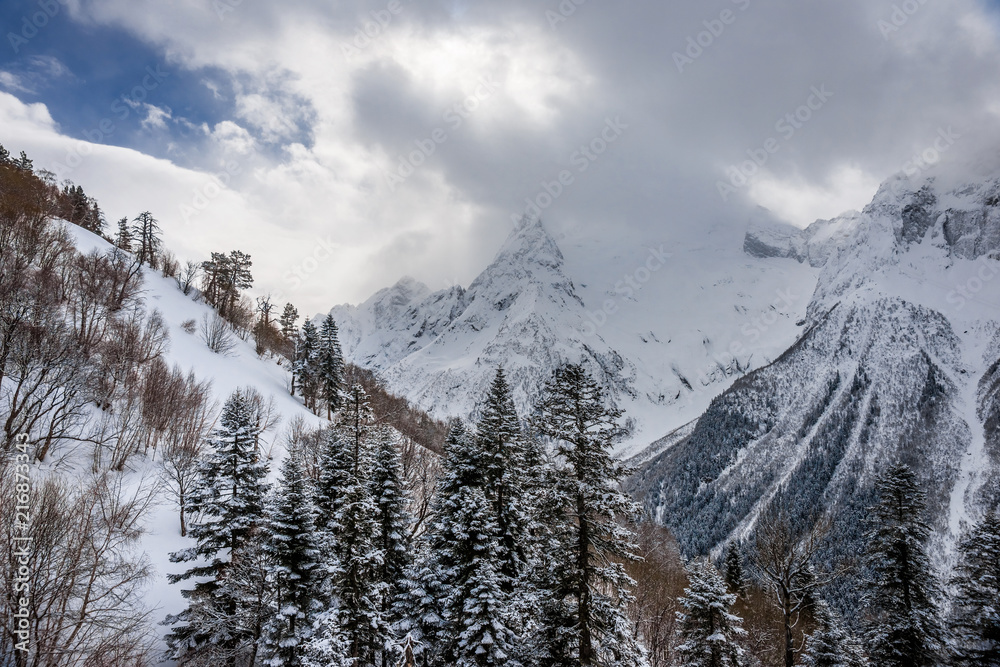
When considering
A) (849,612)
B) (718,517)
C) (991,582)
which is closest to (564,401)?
(991,582)

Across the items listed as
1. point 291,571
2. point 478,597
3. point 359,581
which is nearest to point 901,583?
point 478,597

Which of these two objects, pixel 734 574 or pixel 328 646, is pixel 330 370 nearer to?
pixel 328 646

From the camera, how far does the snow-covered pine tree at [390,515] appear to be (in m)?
23.7

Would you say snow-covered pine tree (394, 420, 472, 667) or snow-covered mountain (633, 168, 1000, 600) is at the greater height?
snow-covered mountain (633, 168, 1000, 600)

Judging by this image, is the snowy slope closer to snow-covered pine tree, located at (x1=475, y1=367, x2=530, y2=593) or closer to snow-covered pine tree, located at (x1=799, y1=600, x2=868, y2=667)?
snow-covered pine tree, located at (x1=475, y1=367, x2=530, y2=593)

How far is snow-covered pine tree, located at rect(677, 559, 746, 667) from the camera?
74.9ft

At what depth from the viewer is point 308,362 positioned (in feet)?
208

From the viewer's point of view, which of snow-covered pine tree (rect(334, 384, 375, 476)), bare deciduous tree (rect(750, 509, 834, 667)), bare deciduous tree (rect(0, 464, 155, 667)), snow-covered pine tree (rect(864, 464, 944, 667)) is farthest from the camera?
snow-covered pine tree (rect(334, 384, 375, 476))

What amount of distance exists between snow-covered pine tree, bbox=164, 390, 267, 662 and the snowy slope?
2.14 metres

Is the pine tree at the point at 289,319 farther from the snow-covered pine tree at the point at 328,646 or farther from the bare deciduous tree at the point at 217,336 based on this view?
the snow-covered pine tree at the point at 328,646

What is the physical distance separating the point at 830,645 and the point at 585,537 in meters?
20.6

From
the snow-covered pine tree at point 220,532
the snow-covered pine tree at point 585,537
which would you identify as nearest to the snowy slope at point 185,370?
the snow-covered pine tree at point 220,532

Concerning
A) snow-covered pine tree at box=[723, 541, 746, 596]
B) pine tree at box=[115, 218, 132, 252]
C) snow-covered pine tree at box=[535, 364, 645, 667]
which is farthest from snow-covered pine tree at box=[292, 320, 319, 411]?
snow-covered pine tree at box=[723, 541, 746, 596]

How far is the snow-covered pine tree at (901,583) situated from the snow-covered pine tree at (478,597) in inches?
706
